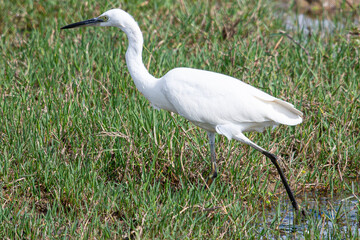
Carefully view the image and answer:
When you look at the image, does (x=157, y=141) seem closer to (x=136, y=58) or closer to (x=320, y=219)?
(x=136, y=58)

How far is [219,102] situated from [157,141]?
655 millimetres

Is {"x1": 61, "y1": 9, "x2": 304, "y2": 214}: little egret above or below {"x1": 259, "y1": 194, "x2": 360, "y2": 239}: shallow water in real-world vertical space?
above

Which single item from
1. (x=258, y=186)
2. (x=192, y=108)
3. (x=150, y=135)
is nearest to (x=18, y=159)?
(x=150, y=135)

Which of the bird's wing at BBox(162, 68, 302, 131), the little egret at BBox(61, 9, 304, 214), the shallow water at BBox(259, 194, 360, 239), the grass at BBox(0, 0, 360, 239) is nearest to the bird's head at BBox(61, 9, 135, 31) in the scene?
the little egret at BBox(61, 9, 304, 214)

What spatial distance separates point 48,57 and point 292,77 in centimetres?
238

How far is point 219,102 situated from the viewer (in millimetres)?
3887

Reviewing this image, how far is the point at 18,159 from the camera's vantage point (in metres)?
3.99

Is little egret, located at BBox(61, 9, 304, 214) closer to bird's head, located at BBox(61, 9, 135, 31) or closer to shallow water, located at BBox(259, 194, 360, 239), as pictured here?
bird's head, located at BBox(61, 9, 135, 31)

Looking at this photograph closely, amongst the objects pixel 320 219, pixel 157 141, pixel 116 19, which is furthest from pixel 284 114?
pixel 116 19

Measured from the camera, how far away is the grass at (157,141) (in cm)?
355

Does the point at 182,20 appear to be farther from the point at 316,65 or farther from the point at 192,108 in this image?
the point at 192,108

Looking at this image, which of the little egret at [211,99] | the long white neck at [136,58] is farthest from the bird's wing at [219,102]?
the long white neck at [136,58]

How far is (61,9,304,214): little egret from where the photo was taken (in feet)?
12.6

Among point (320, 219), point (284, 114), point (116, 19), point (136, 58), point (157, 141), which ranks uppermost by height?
point (116, 19)
